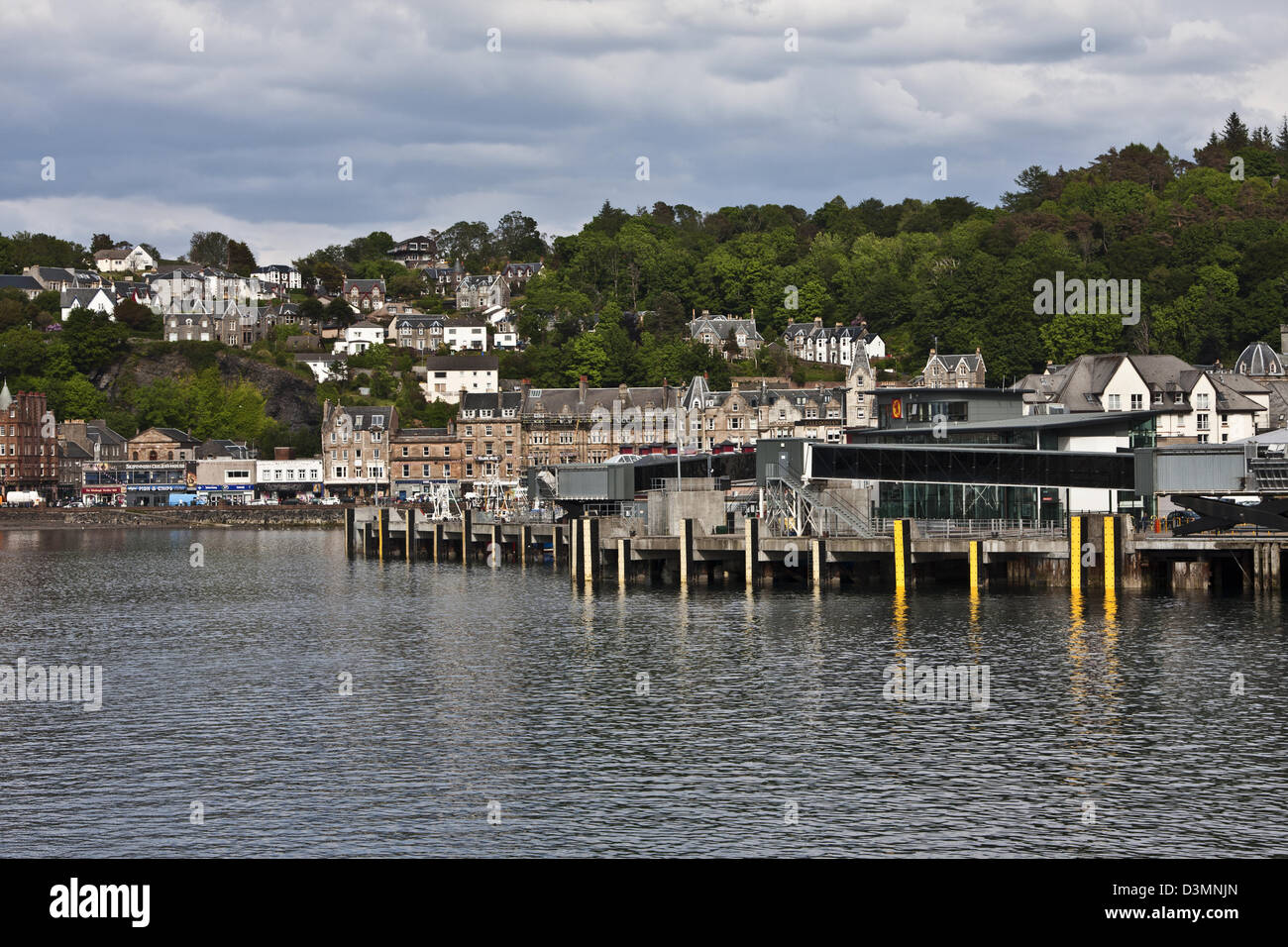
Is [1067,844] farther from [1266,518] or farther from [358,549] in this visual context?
[358,549]

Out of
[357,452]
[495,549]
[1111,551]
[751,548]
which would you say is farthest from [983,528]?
[357,452]

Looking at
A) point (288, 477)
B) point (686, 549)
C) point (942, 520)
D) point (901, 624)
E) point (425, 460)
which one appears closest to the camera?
point (901, 624)

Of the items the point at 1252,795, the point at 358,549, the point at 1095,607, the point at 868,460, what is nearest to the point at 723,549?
the point at 868,460

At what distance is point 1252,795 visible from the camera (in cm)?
3206

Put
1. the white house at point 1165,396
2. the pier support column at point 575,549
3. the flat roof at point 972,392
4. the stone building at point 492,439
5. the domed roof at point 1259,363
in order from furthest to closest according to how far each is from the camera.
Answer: the stone building at point 492,439, the domed roof at point 1259,363, the white house at point 1165,396, the flat roof at point 972,392, the pier support column at point 575,549

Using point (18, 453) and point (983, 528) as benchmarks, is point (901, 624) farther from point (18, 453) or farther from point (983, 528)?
point (18, 453)

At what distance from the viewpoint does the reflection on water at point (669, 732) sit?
3039cm

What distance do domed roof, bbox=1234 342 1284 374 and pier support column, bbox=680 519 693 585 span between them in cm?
9149

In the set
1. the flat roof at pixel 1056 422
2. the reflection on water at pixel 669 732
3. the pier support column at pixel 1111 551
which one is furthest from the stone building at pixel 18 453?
the pier support column at pixel 1111 551

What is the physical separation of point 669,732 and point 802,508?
36473mm

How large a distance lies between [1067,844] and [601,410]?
520ft

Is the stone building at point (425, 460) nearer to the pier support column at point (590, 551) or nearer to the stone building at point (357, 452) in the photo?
the stone building at point (357, 452)

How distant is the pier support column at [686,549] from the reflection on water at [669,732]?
6445 millimetres

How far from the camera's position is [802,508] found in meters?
75.5
